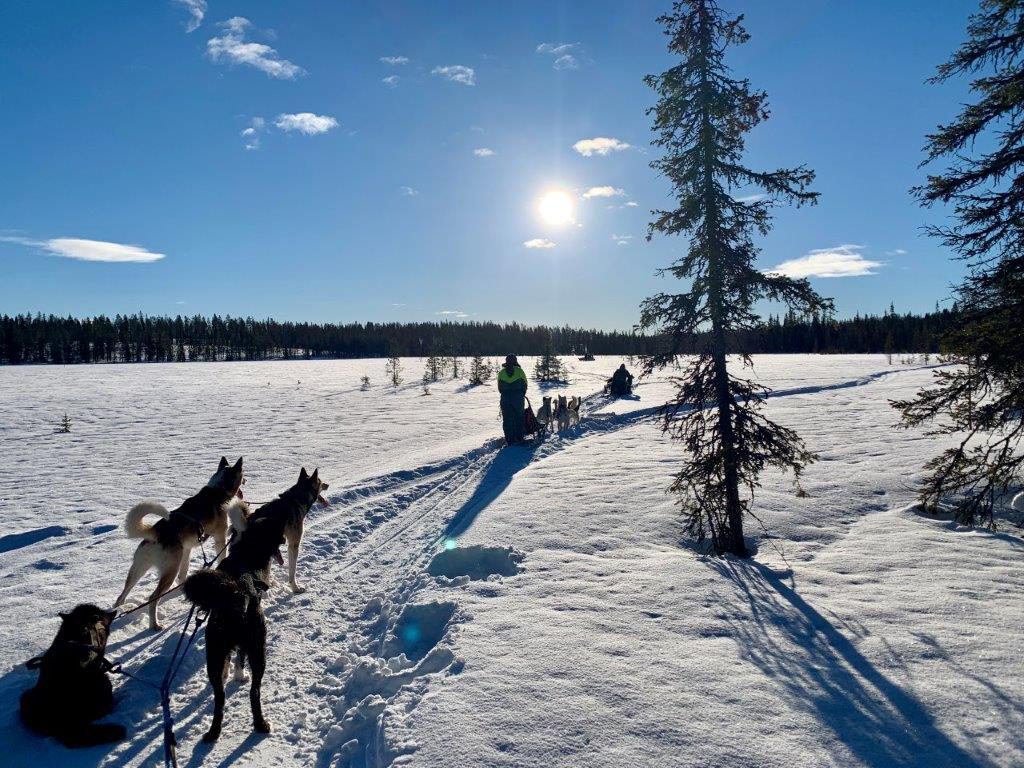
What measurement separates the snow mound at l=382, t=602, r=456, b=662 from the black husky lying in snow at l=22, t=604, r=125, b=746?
2076 millimetres

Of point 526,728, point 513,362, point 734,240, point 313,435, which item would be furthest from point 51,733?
point 313,435

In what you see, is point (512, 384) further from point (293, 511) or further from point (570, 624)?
point (570, 624)

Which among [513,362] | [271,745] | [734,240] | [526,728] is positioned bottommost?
[271,745]

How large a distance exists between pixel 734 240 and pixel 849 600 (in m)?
4.58

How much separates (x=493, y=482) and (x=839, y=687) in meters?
7.25

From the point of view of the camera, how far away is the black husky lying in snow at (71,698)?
11.0ft

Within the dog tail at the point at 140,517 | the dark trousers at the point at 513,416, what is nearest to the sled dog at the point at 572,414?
the dark trousers at the point at 513,416

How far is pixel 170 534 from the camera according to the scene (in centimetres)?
509

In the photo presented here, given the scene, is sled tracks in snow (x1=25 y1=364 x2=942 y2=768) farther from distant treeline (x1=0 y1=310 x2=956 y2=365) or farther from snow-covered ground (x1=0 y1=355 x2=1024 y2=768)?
distant treeline (x1=0 y1=310 x2=956 y2=365)

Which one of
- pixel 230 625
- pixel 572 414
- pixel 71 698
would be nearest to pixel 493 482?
pixel 230 625

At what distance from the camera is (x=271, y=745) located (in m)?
3.47

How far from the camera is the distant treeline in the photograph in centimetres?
6944

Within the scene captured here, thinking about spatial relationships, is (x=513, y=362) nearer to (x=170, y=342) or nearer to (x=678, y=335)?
(x=678, y=335)

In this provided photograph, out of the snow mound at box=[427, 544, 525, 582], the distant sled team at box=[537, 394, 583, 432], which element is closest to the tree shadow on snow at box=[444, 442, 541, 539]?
the snow mound at box=[427, 544, 525, 582]
